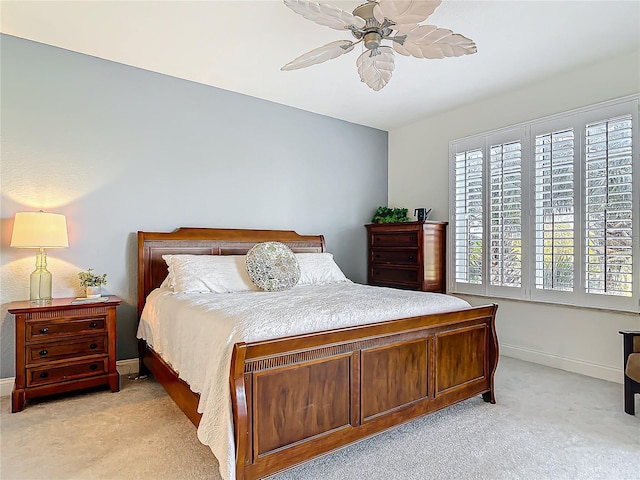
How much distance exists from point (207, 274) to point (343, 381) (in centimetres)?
162

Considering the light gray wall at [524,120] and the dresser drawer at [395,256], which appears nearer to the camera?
the light gray wall at [524,120]

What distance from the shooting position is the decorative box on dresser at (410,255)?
451cm

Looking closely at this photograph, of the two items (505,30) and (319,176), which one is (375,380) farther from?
(319,176)

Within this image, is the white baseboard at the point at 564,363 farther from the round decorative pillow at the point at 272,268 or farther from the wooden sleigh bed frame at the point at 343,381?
the round decorative pillow at the point at 272,268

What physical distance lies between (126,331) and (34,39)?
2522 mm

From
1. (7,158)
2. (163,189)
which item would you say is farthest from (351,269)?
(7,158)

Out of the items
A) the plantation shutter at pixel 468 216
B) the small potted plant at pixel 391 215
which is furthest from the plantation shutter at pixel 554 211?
the small potted plant at pixel 391 215

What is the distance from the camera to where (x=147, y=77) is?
11.9 ft

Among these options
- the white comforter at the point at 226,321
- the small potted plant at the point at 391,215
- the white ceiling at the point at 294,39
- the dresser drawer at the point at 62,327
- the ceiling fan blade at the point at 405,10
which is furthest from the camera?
the small potted plant at the point at 391,215

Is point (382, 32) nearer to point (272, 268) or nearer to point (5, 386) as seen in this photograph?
point (272, 268)

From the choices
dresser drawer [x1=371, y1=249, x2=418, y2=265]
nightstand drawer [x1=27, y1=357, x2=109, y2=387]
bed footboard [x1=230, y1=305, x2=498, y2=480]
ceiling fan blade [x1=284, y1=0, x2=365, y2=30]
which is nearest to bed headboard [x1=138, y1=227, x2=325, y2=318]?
nightstand drawer [x1=27, y1=357, x2=109, y2=387]

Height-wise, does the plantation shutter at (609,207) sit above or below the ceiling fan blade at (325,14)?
below

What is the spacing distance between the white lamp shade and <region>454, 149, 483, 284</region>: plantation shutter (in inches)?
155

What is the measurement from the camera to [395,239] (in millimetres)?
4848
